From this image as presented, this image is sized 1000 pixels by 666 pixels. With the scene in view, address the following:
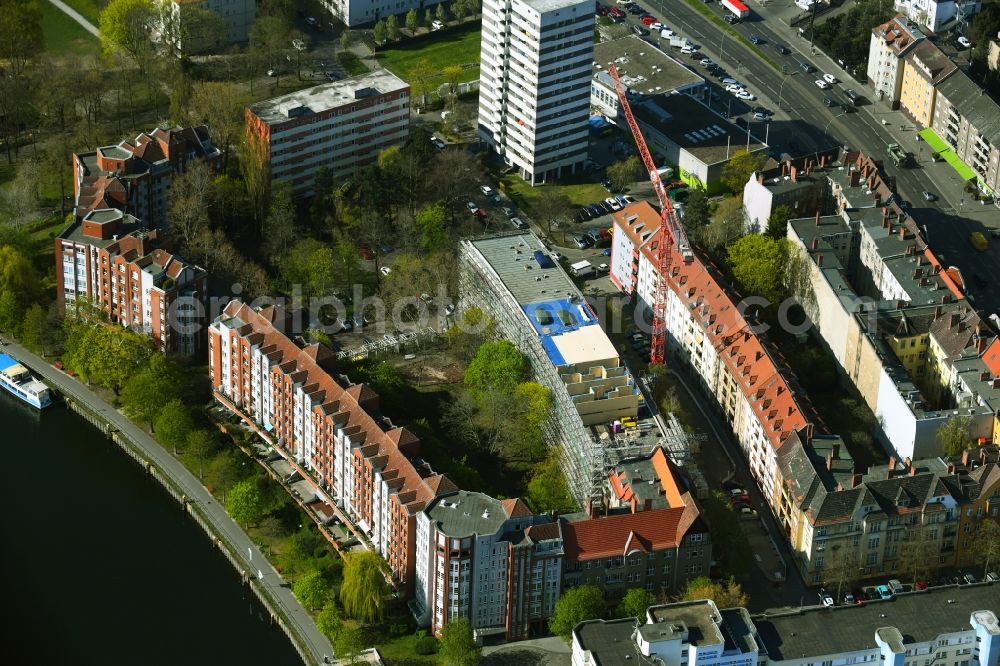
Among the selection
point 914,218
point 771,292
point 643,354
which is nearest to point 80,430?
point 643,354

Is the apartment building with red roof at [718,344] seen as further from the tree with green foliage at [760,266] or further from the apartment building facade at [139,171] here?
the apartment building facade at [139,171]

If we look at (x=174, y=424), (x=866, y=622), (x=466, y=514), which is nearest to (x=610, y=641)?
(x=466, y=514)

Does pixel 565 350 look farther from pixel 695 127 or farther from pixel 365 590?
pixel 695 127

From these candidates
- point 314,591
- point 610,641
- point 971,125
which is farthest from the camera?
point 971,125

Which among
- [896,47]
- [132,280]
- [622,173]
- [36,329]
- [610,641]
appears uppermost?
[896,47]

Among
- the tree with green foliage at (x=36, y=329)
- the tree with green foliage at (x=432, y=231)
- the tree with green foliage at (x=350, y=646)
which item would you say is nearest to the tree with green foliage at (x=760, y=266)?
the tree with green foliage at (x=432, y=231)

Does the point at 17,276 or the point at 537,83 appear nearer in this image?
the point at 17,276

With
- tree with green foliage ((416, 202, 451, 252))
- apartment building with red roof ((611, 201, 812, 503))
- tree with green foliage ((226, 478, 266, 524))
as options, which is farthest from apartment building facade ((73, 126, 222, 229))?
apartment building with red roof ((611, 201, 812, 503))
